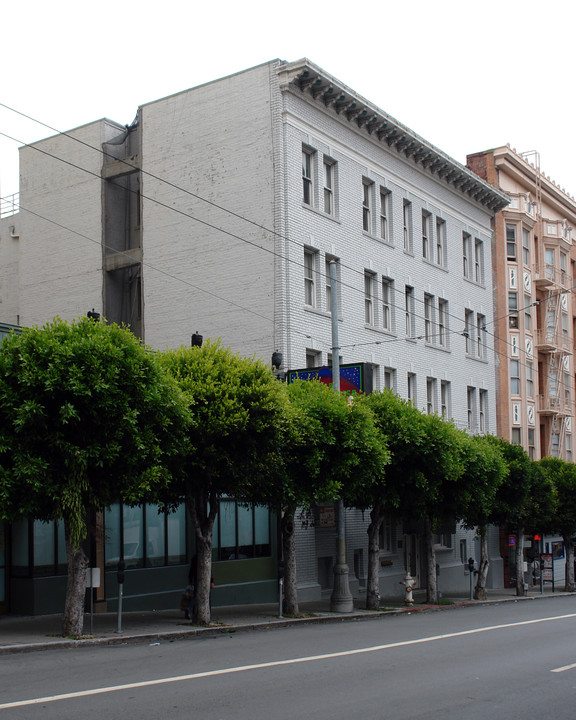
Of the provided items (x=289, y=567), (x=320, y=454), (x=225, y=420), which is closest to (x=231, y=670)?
(x=225, y=420)

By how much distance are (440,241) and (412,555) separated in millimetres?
13764

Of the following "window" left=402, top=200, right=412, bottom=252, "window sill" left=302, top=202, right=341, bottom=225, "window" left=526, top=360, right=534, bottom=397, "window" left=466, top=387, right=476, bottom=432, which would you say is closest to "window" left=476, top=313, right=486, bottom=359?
"window" left=466, top=387, right=476, bottom=432

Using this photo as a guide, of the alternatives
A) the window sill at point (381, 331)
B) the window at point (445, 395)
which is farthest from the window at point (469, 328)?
the window sill at point (381, 331)

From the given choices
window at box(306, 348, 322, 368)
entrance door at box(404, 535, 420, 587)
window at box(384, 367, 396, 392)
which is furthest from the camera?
entrance door at box(404, 535, 420, 587)

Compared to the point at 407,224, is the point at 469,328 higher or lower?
lower

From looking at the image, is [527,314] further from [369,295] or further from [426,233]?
[369,295]

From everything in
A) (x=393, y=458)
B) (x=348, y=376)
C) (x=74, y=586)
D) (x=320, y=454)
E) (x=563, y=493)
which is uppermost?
(x=348, y=376)

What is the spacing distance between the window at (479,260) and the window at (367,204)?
1044 centimetres

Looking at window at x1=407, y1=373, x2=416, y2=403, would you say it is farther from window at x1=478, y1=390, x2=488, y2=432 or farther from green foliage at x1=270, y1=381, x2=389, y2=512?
green foliage at x1=270, y1=381, x2=389, y2=512

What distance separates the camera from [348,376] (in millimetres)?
28031

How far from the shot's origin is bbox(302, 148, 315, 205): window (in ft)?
103

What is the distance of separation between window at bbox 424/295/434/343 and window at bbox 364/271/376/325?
4336mm

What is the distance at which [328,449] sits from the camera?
2284cm

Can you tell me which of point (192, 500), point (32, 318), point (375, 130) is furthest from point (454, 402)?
point (192, 500)
